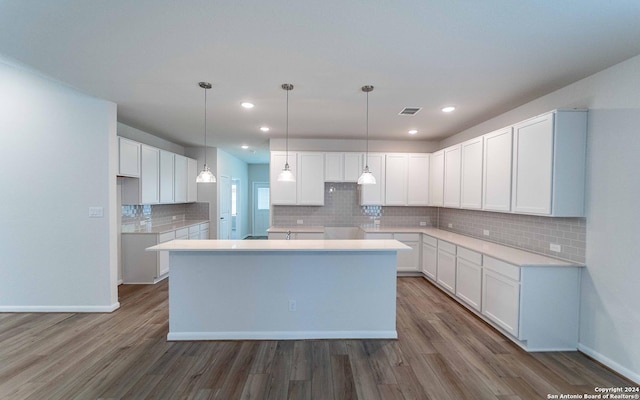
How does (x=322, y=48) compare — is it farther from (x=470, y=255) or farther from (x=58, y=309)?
(x=58, y=309)

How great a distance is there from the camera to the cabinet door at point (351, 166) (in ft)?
17.4

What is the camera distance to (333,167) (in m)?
5.32

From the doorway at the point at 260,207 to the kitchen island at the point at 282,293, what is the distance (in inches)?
266

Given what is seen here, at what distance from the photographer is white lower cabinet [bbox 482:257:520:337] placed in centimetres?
273

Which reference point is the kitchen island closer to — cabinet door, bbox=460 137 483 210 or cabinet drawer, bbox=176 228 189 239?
cabinet door, bbox=460 137 483 210

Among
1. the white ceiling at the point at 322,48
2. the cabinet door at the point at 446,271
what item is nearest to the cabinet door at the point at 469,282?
the cabinet door at the point at 446,271

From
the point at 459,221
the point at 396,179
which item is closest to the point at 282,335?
the point at 396,179

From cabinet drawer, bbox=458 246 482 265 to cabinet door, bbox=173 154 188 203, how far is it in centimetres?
527

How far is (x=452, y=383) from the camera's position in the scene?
2.23 m

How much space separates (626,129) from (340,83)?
2.55 metres

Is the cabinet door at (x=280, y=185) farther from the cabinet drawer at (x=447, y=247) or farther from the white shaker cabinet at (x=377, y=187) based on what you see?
the cabinet drawer at (x=447, y=247)

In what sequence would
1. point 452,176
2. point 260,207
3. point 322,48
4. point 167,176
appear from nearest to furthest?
point 322,48
point 452,176
point 167,176
point 260,207

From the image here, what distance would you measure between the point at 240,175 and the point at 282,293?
6.51m

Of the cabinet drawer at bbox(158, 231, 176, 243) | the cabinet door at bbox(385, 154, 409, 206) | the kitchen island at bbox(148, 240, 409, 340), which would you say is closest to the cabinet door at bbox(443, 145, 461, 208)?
the cabinet door at bbox(385, 154, 409, 206)
